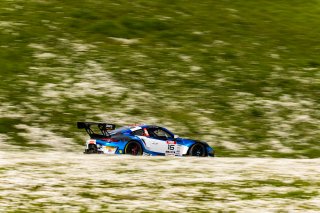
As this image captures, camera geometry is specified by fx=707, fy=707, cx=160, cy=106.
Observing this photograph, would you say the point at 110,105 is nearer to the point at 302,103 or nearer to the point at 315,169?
the point at 302,103

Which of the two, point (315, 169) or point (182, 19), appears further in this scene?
point (182, 19)

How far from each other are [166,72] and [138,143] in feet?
61.4

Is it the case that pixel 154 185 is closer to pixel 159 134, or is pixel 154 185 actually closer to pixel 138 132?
pixel 138 132

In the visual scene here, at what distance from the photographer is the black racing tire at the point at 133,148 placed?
83.0 ft

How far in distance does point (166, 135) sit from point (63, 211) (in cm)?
1420

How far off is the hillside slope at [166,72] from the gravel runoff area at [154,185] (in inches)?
481

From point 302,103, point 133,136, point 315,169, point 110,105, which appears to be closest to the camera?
point 315,169

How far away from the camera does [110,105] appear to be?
3781 centimetres

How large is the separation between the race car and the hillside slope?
5737 millimetres

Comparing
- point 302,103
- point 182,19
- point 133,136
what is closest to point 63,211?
point 133,136

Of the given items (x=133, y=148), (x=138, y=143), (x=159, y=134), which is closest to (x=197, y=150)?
(x=159, y=134)

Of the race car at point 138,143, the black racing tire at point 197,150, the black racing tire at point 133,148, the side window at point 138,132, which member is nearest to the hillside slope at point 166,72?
the race car at point 138,143

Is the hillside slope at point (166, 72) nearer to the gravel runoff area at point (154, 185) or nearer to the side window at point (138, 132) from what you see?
the side window at point (138, 132)

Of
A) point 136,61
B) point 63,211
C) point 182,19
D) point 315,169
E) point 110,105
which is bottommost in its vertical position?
point 63,211
